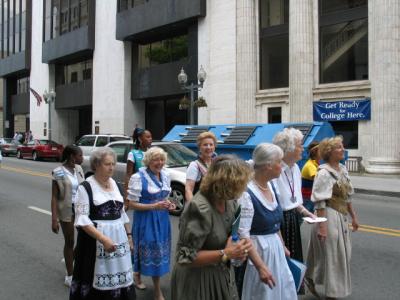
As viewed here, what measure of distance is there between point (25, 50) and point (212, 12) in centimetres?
2795

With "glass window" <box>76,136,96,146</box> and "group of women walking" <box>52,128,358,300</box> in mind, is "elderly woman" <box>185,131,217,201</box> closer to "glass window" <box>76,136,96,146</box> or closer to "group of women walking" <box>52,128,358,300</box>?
"group of women walking" <box>52,128,358,300</box>

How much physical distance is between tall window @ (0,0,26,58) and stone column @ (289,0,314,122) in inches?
1387

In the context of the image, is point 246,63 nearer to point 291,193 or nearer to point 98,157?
point 291,193

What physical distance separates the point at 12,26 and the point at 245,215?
179 feet

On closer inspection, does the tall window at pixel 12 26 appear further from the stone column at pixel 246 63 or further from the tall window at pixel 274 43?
the tall window at pixel 274 43

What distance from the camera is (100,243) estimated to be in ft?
13.5

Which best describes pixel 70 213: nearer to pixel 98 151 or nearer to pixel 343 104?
pixel 98 151

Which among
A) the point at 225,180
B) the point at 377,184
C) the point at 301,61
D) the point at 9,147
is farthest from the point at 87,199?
the point at 9,147

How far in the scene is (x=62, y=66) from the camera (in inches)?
1777

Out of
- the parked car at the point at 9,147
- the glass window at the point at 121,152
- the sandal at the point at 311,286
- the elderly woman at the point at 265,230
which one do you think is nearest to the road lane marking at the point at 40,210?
the glass window at the point at 121,152

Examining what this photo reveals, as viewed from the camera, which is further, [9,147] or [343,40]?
[9,147]

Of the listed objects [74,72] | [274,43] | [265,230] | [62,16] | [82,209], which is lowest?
[265,230]

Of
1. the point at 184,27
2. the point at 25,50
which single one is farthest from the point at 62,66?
the point at 184,27

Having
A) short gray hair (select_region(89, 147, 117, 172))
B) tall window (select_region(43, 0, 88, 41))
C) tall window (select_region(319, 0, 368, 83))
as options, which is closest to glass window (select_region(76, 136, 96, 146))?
tall window (select_region(319, 0, 368, 83))
